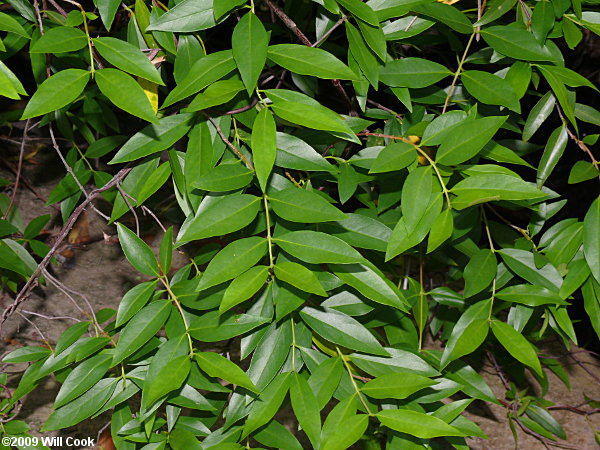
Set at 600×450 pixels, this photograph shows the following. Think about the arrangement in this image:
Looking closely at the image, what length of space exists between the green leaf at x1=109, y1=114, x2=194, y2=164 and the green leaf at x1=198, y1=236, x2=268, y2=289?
17 centimetres

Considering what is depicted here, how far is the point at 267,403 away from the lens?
33.3 inches

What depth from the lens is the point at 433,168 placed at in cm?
86

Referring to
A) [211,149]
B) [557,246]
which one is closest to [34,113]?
[211,149]

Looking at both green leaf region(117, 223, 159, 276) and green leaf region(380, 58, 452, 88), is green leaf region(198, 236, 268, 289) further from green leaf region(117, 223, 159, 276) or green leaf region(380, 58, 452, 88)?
green leaf region(380, 58, 452, 88)

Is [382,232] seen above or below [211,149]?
below

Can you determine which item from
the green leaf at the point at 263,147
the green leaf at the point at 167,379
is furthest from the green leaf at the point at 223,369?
the green leaf at the point at 263,147

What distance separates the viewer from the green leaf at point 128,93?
0.67 metres

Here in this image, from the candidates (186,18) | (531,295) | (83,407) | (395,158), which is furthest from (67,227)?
(531,295)

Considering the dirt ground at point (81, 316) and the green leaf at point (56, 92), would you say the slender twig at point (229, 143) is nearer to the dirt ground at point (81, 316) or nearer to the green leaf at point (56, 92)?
the green leaf at point (56, 92)

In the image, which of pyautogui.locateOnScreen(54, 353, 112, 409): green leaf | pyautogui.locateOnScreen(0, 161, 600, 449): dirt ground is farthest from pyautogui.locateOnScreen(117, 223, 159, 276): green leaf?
pyautogui.locateOnScreen(0, 161, 600, 449): dirt ground

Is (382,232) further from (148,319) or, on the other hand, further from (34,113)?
(34,113)

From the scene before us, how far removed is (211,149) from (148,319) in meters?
0.24

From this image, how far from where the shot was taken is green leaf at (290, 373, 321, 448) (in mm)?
788

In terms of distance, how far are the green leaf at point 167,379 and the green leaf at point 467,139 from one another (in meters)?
0.41
